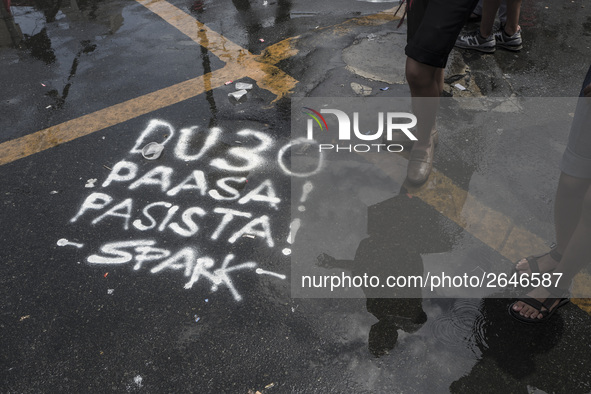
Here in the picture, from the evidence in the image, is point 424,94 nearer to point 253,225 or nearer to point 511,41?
point 253,225

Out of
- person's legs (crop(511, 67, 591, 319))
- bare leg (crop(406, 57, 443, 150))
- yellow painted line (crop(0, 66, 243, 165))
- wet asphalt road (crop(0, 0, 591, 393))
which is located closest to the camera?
person's legs (crop(511, 67, 591, 319))

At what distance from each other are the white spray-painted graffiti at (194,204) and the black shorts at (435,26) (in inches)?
39.6

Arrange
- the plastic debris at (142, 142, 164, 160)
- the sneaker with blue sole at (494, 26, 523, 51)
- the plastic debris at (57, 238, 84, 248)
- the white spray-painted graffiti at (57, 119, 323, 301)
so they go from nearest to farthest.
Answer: the white spray-painted graffiti at (57, 119, 323, 301)
the plastic debris at (57, 238, 84, 248)
the plastic debris at (142, 142, 164, 160)
the sneaker with blue sole at (494, 26, 523, 51)

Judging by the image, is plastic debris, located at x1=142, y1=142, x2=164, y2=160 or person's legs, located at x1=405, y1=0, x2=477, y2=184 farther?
plastic debris, located at x1=142, y1=142, x2=164, y2=160

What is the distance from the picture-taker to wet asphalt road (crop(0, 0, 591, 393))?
2053 millimetres

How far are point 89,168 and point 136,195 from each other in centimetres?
53

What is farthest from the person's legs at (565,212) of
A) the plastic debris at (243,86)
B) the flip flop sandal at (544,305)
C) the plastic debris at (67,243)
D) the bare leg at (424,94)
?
the plastic debris at (243,86)

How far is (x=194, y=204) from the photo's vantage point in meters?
2.89

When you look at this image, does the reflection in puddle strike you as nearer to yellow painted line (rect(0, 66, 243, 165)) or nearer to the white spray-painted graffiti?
the white spray-painted graffiti

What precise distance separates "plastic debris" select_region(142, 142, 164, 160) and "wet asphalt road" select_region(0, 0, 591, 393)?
0.20 ft

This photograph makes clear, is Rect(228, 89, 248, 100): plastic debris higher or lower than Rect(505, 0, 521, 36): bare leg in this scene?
lower

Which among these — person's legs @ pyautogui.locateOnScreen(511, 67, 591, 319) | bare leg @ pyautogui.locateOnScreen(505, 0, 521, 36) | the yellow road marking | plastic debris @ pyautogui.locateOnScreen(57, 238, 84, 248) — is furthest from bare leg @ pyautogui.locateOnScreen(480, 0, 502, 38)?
plastic debris @ pyautogui.locateOnScreen(57, 238, 84, 248)

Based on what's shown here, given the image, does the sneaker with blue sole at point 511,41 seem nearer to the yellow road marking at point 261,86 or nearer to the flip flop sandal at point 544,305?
the yellow road marking at point 261,86

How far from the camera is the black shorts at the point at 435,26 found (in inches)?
95.8
